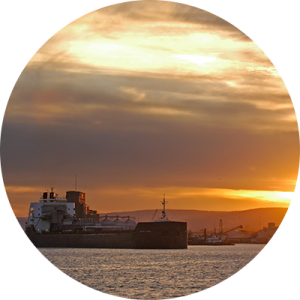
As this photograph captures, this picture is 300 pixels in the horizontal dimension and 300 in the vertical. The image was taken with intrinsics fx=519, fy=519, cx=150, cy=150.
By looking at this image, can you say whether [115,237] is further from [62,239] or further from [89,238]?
[62,239]

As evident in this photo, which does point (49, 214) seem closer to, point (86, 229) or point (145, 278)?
point (86, 229)

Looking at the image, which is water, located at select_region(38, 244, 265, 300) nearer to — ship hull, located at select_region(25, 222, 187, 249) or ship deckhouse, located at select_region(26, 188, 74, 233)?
ship hull, located at select_region(25, 222, 187, 249)

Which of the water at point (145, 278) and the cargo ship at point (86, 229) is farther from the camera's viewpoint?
the cargo ship at point (86, 229)

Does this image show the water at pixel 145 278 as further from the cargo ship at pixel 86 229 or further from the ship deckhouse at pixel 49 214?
the ship deckhouse at pixel 49 214

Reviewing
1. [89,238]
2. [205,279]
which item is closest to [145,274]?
[205,279]

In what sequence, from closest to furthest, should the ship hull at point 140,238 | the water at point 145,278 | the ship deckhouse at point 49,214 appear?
the water at point 145,278, the ship hull at point 140,238, the ship deckhouse at point 49,214

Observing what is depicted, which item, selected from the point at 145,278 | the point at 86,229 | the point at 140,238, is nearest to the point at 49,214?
Answer: the point at 86,229

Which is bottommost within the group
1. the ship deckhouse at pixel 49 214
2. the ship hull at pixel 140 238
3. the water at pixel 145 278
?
the water at pixel 145 278

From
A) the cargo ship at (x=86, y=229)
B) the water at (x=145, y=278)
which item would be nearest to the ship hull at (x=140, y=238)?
the cargo ship at (x=86, y=229)
